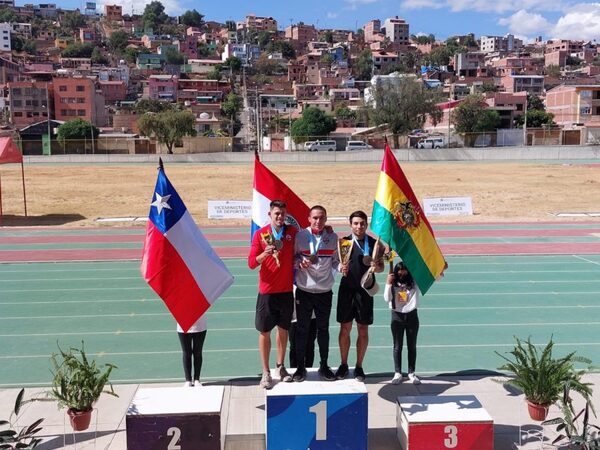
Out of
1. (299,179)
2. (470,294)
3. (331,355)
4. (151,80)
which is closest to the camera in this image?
(331,355)

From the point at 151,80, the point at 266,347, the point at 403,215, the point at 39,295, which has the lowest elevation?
the point at 39,295

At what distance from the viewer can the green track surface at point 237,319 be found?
776 cm

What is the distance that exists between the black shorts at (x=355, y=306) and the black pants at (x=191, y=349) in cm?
144

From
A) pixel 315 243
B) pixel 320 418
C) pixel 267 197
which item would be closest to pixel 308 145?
pixel 267 197

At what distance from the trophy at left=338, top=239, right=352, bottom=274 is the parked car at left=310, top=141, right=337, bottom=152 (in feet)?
178

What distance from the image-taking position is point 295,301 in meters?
6.34

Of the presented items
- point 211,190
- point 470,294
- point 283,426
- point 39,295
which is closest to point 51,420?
point 283,426

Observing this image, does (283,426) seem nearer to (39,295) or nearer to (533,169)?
(39,295)

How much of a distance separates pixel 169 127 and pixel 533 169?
111 ft

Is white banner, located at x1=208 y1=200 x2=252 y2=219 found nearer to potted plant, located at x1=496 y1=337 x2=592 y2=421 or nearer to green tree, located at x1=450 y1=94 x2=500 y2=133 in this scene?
potted plant, located at x1=496 y1=337 x2=592 y2=421

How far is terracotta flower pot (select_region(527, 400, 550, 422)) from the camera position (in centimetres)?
530

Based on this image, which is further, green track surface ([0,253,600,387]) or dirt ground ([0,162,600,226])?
dirt ground ([0,162,600,226])

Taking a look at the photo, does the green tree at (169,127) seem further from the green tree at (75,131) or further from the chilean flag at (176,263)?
the chilean flag at (176,263)

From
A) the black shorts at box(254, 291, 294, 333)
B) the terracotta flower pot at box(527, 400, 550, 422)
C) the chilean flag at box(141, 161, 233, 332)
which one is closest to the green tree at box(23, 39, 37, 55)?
the chilean flag at box(141, 161, 233, 332)
